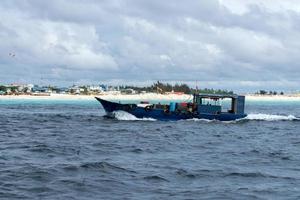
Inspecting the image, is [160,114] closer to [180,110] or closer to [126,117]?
[180,110]

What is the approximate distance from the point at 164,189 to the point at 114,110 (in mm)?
41922

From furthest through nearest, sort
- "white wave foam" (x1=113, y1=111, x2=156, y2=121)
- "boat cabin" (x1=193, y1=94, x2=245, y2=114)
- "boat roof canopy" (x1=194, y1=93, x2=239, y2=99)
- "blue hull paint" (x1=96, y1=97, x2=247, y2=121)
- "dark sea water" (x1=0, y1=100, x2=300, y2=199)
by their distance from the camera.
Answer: "boat roof canopy" (x1=194, y1=93, x2=239, y2=99)
"boat cabin" (x1=193, y1=94, x2=245, y2=114)
"white wave foam" (x1=113, y1=111, x2=156, y2=121)
"blue hull paint" (x1=96, y1=97, x2=247, y2=121)
"dark sea water" (x1=0, y1=100, x2=300, y2=199)

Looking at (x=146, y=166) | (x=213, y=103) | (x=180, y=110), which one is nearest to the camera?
(x=146, y=166)

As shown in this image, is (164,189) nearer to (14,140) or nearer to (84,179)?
(84,179)

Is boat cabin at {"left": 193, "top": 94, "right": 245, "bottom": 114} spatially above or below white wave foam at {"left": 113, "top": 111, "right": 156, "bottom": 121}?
above

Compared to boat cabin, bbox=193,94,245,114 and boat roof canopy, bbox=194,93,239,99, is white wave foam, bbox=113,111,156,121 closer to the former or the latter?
boat cabin, bbox=193,94,245,114

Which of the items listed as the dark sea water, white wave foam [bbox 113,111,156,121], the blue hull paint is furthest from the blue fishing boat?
the dark sea water

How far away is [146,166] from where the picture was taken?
85.7 ft

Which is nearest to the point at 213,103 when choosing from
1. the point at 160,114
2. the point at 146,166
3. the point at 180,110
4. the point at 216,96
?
the point at 216,96

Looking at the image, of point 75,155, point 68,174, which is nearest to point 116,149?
point 75,155

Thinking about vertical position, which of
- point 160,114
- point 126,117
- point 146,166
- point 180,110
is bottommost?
point 146,166

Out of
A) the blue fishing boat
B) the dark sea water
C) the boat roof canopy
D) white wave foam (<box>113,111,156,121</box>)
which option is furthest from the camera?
the boat roof canopy

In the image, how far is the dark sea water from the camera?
67.1ft

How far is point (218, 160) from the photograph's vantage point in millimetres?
28828
